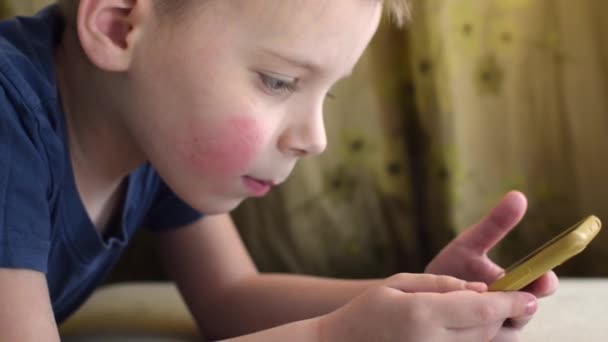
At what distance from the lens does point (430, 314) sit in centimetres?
55

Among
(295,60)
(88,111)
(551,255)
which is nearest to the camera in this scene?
(551,255)

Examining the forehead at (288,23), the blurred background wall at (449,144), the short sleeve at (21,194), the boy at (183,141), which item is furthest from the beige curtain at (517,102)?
the short sleeve at (21,194)

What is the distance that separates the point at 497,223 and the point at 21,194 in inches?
15.7

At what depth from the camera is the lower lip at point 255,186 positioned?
0.70 m

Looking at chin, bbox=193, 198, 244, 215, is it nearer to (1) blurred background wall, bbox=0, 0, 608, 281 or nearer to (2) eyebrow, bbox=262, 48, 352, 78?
(2) eyebrow, bbox=262, 48, 352, 78

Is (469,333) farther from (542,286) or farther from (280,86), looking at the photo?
(280,86)

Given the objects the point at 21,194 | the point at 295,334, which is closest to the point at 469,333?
the point at 295,334

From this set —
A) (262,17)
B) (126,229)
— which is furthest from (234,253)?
(262,17)

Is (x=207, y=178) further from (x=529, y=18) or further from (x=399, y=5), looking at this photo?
(x=529, y=18)

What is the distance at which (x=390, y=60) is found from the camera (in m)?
0.97

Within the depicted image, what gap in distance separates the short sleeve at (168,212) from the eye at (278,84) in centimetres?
27

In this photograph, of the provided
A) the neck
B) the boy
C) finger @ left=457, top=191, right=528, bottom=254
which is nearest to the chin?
the boy

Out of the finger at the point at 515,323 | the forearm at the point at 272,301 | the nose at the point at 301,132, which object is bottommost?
the forearm at the point at 272,301

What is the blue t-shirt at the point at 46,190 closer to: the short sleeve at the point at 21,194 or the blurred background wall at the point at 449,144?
the short sleeve at the point at 21,194
